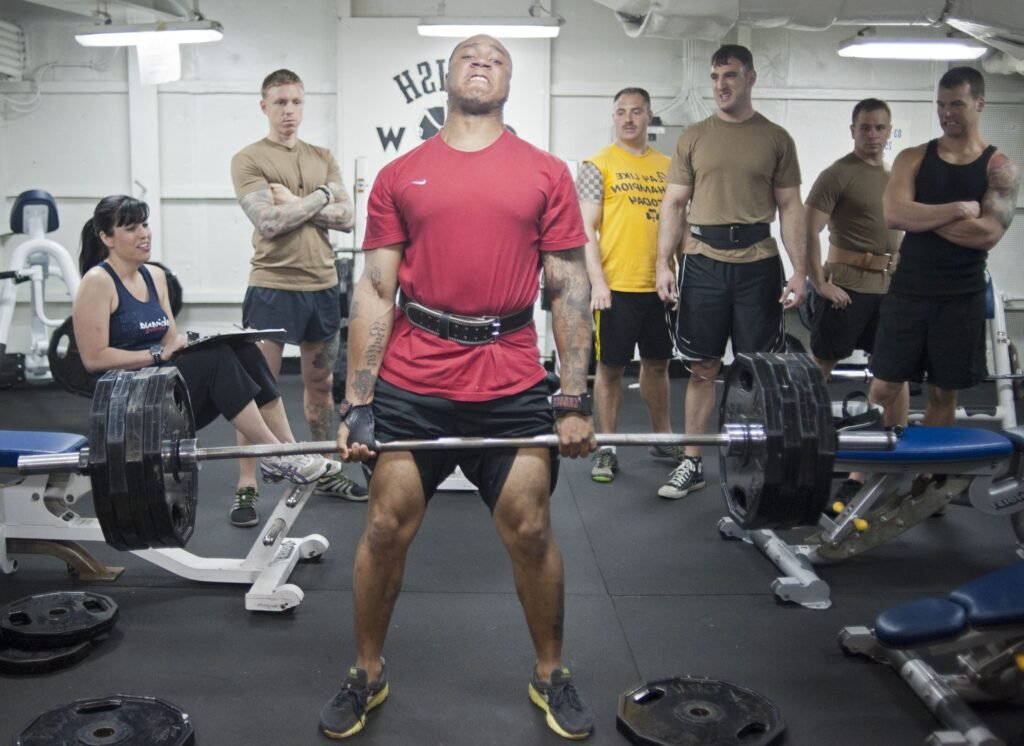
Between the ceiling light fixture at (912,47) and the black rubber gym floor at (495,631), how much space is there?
2.67 metres

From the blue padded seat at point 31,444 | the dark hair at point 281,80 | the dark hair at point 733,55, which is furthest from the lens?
the dark hair at point 281,80

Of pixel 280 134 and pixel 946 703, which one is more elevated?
pixel 280 134

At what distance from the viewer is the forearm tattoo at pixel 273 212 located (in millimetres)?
3316

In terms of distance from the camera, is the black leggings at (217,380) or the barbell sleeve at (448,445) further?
the black leggings at (217,380)

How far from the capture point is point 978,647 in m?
2.05

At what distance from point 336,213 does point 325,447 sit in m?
1.75

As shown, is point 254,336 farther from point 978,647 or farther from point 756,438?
point 978,647

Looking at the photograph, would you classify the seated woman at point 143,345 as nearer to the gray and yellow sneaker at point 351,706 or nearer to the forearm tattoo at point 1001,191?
the gray and yellow sneaker at point 351,706

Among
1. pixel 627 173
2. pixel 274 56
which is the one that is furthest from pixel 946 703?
pixel 274 56

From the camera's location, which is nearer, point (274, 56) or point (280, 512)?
point (280, 512)

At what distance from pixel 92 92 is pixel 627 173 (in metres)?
3.65

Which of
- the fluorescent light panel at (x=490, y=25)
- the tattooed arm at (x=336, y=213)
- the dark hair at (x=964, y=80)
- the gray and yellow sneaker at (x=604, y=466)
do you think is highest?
the fluorescent light panel at (x=490, y=25)

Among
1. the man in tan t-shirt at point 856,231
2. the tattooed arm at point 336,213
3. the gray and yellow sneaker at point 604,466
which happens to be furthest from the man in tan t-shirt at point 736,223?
the tattooed arm at point 336,213

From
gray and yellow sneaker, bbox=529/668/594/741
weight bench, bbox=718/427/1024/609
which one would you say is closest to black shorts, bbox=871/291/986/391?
weight bench, bbox=718/427/1024/609
